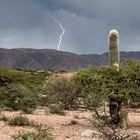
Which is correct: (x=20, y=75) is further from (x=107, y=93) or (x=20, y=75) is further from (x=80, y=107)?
(x=107, y=93)

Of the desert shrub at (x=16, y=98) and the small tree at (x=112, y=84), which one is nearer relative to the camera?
the small tree at (x=112, y=84)

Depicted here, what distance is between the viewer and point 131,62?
24.7 meters

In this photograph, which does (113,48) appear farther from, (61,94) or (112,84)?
(61,94)

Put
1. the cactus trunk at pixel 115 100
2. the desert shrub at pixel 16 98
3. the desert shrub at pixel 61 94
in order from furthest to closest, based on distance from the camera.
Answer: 1. the desert shrub at pixel 61 94
2. the desert shrub at pixel 16 98
3. the cactus trunk at pixel 115 100

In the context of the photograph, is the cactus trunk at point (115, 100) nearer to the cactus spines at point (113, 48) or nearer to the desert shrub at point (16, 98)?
the cactus spines at point (113, 48)

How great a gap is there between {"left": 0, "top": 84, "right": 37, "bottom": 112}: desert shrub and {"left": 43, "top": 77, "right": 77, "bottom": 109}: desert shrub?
9.81 ft

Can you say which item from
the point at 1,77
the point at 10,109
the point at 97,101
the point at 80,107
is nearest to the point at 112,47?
the point at 97,101

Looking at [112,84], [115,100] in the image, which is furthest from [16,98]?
[112,84]

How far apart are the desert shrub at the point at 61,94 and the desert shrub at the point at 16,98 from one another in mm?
2991

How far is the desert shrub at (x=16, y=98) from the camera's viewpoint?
36531 millimetres

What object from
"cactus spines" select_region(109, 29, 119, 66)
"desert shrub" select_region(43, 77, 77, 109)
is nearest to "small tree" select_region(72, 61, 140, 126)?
"cactus spines" select_region(109, 29, 119, 66)

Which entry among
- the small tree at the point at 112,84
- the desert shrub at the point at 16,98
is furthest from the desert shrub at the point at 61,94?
the small tree at the point at 112,84

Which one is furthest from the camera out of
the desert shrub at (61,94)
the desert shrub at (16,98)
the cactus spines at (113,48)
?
the desert shrub at (61,94)

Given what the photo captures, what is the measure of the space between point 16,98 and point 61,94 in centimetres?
509
